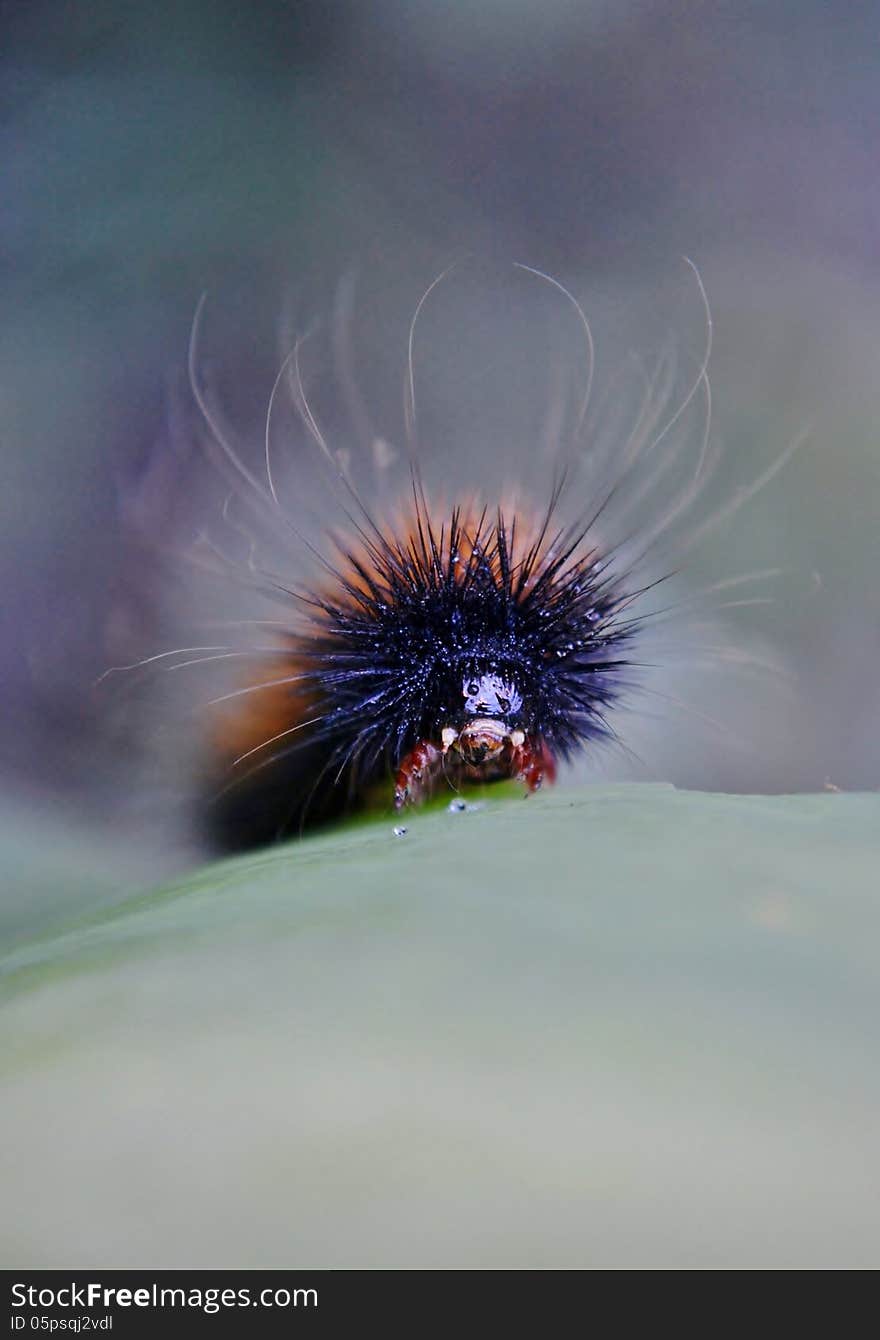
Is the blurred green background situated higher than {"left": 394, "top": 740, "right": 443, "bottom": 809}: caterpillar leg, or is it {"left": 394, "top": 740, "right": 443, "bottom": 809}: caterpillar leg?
the blurred green background

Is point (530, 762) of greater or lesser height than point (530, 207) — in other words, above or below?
below

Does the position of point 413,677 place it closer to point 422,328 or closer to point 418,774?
point 418,774

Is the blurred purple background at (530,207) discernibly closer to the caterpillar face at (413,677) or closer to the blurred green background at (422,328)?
the blurred green background at (422,328)

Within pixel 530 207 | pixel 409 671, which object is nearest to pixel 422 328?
pixel 530 207

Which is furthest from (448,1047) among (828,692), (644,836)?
(828,692)

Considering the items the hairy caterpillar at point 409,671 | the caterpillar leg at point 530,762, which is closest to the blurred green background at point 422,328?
the hairy caterpillar at point 409,671

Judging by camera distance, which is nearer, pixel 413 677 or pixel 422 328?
pixel 413 677

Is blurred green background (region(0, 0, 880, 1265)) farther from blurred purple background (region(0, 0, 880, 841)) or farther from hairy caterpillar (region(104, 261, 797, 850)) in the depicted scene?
hairy caterpillar (region(104, 261, 797, 850))

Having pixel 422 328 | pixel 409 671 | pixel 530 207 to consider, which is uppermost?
pixel 530 207

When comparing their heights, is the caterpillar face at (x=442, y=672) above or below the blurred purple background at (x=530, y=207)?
below

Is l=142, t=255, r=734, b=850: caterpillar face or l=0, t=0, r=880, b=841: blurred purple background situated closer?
l=142, t=255, r=734, b=850: caterpillar face

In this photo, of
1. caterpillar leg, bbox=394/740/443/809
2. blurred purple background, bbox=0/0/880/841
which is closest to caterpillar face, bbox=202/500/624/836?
caterpillar leg, bbox=394/740/443/809

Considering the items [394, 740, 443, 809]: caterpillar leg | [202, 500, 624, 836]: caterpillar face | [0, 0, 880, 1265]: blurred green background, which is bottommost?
[394, 740, 443, 809]: caterpillar leg
